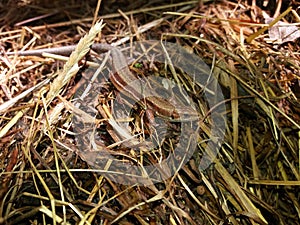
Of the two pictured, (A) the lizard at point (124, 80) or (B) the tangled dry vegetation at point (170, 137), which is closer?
(B) the tangled dry vegetation at point (170, 137)

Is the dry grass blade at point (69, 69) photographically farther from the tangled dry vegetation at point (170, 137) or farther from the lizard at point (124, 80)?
the lizard at point (124, 80)

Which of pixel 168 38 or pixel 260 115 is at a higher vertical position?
pixel 168 38

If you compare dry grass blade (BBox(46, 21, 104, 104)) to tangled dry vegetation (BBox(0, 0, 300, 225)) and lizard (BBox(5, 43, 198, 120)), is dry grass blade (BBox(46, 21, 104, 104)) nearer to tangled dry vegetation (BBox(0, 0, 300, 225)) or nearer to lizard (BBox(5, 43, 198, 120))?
tangled dry vegetation (BBox(0, 0, 300, 225))

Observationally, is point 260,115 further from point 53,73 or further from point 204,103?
point 53,73

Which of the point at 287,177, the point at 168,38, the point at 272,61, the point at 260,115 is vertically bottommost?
the point at 287,177

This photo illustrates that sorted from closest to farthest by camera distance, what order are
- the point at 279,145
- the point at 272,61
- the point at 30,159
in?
1. the point at 30,159
2. the point at 279,145
3. the point at 272,61

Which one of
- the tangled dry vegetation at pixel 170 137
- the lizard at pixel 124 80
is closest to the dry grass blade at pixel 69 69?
the tangled dry vegetation at pixel 170 137

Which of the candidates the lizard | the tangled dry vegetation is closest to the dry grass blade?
the tangled dry vegetation

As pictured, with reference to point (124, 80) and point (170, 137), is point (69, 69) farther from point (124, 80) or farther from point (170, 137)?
point (170, 137)

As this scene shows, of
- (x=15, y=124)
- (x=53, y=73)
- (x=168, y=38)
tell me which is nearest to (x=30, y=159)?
(x=15, y=124)
